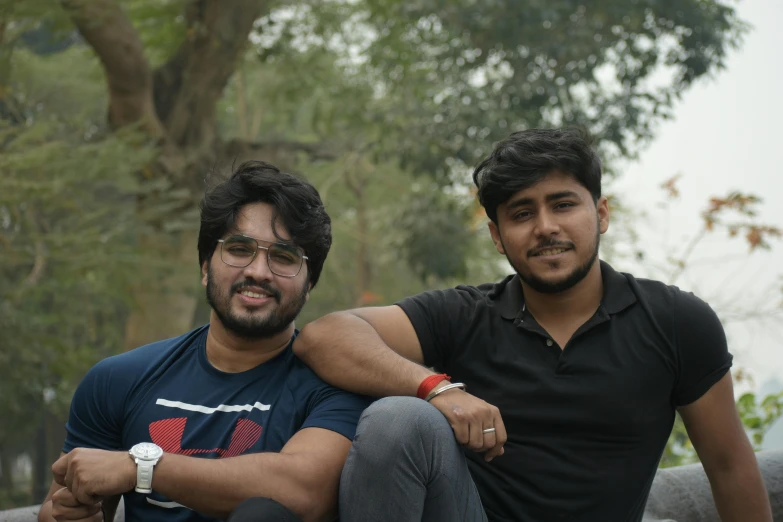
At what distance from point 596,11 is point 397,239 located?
3580 millimetres

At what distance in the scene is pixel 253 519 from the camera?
1.97 meters

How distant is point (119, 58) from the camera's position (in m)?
8.36

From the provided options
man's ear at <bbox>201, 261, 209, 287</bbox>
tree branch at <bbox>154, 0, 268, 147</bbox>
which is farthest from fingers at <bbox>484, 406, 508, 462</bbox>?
tree branch at <bbox>154, 0, 268, 147</bbox>

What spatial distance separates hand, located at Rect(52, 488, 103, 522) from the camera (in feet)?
7.09

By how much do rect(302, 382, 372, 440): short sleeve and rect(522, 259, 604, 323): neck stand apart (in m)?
0.55

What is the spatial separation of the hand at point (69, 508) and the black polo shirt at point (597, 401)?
98 cm

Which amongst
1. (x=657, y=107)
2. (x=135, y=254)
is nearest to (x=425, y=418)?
A: (x=135, y=254)

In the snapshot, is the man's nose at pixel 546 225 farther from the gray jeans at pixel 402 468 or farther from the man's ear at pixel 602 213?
the gray jeans at pixel 402 468

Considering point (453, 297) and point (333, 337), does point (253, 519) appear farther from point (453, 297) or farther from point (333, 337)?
point (453, 297)

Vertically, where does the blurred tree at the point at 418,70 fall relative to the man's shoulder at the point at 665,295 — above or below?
above

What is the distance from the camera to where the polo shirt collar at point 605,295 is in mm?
2537

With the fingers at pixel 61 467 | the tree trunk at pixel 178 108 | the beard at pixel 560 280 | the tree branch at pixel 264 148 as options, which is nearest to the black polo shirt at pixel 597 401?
the beard at pixel 560 280

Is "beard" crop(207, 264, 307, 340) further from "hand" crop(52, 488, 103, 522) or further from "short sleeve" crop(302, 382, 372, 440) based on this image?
"hand" crop(52, 488, 103, 522)

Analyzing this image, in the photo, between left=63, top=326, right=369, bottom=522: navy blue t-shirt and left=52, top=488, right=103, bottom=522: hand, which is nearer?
left=52, top=488, right=103, bottom=522: hand
